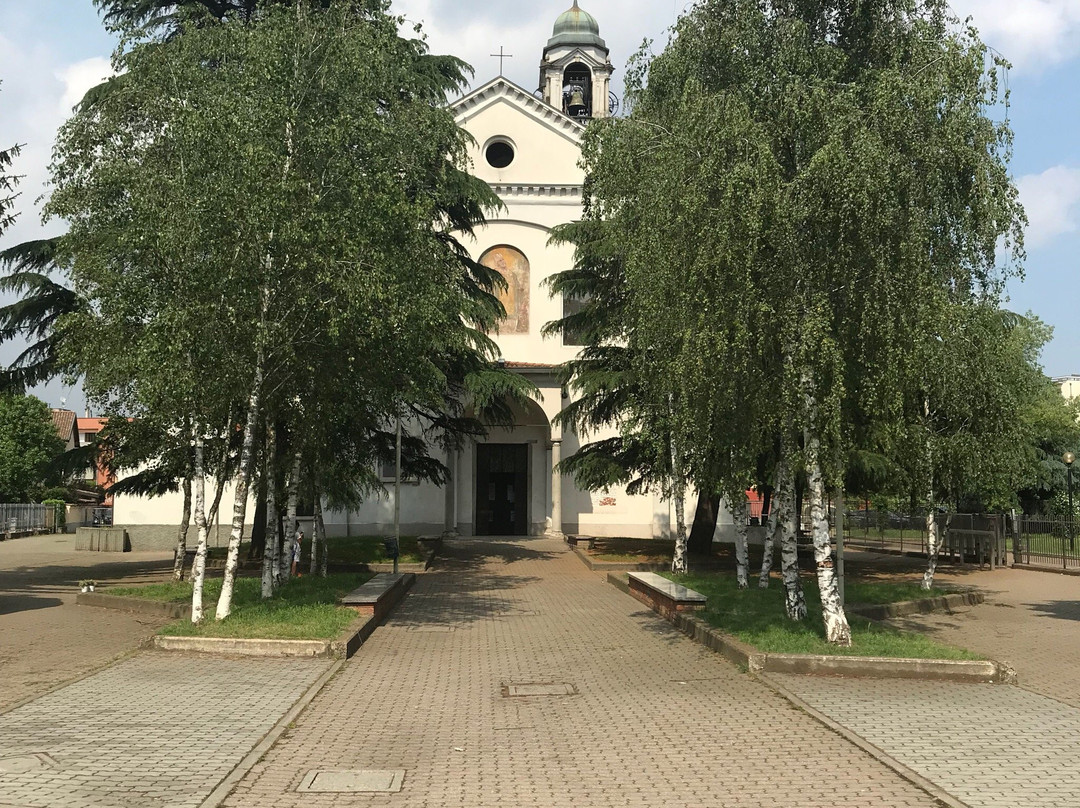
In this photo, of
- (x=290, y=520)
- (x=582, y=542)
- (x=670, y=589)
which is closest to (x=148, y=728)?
(x=670, y=589)

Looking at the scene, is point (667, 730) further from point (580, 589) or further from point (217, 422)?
point (580, 589)

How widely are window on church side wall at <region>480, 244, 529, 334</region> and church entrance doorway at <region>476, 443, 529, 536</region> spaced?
4.44 m

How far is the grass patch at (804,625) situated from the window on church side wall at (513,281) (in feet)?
→ 62.6

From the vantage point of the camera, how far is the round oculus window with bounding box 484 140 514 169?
39.6m

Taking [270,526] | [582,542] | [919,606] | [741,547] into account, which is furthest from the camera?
[582,542]

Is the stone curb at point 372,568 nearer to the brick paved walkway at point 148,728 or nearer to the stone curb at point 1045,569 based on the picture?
the brick paved walkway at point 148,728

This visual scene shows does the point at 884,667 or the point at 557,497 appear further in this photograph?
the point at 557,497

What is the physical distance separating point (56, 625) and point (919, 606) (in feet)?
46.2

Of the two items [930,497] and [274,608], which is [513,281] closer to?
[930,497]

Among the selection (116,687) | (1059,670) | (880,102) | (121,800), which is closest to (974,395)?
(1059,670)

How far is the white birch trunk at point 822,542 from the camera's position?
12727 millimetres

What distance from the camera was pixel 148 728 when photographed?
9039 millimetres

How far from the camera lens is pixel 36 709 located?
9.80 metres

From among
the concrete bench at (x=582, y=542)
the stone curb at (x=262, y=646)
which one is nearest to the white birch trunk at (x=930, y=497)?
the stone curb at (x=262, y=646)
